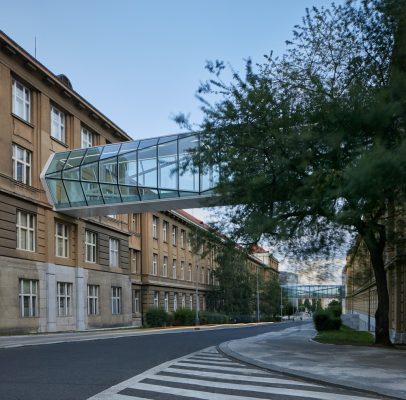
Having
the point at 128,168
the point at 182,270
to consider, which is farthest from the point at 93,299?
the point at 182,270

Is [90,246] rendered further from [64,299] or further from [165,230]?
[165,230]

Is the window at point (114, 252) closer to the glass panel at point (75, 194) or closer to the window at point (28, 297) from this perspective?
the glass panel at point (75, 194)

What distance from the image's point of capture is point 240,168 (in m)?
16.5

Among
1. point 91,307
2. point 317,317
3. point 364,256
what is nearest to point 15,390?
point 364,256

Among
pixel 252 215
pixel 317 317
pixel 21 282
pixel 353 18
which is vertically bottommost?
pixel 317 317

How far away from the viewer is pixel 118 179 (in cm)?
3519

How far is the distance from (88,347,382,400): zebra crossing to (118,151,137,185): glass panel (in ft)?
72.5

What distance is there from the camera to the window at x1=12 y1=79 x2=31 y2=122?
3278cm

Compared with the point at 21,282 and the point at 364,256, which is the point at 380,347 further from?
the point at 21,282

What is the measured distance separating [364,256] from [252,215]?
25.9ft

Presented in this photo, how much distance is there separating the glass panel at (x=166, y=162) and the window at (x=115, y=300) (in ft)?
50.5

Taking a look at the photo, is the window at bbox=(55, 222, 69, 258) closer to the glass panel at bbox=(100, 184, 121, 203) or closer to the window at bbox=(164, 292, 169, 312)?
the glass panel at bbox=(100, 184, 121, 203)

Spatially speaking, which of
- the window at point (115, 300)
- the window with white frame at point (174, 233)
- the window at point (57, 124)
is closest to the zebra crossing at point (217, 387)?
the window at point (57, 124)

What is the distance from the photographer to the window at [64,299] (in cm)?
3659
